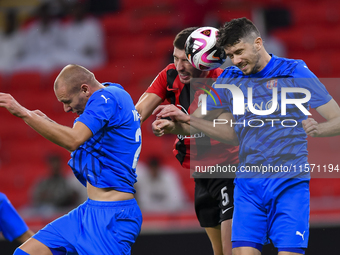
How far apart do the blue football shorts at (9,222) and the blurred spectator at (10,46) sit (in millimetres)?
5518

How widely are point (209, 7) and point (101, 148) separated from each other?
19.0 feet

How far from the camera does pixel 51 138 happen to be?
120 inches

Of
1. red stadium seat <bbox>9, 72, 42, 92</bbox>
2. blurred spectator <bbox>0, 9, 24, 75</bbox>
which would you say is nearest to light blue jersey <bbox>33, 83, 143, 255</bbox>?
red stadium seat <bbox>9, 72, 42, 92</bbox>

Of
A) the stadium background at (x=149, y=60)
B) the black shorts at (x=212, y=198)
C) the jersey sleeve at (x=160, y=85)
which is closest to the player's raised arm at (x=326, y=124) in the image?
the black shorts at (x=212, y=198)

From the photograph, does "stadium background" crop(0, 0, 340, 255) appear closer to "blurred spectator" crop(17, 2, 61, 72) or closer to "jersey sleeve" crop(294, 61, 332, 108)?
"blurred spectator" crop(17, 2, 61, 72)

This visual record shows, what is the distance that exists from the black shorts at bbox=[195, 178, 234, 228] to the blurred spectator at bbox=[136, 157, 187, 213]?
8.51ft

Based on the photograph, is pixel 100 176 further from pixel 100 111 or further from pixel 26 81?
pixel 26 81

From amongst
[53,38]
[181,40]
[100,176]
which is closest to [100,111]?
[100,176]

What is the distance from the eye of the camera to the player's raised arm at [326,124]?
10.3ft

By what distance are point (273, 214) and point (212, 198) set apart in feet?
3.28

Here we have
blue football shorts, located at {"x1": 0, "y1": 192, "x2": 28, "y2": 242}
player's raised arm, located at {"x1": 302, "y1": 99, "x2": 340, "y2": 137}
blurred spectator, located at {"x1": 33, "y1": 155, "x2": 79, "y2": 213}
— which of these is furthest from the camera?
blurred spectator, located at {"x1": 33, "y1": 155, "x2": 79, "y2": 213}

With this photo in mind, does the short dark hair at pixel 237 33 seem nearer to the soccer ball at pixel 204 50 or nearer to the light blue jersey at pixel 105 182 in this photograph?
the soccer ball at pixel 204 50

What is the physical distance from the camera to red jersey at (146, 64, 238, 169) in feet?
13.8

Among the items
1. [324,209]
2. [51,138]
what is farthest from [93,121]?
[324,209]
